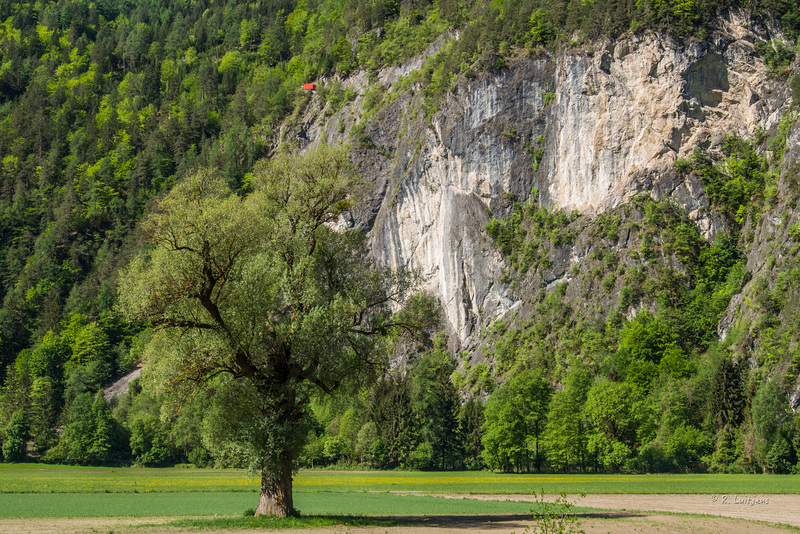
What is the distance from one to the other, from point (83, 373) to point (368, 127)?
72.0 m

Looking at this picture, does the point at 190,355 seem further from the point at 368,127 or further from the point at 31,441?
the point at 368,127

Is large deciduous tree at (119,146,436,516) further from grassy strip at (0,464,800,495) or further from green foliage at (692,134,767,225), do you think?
green foliage at (692,134,767,225)

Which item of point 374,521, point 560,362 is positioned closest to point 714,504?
point 374,521

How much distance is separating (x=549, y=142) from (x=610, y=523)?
97987 mm

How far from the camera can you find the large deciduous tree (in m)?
26.2

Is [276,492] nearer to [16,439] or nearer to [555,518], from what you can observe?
[555,518]

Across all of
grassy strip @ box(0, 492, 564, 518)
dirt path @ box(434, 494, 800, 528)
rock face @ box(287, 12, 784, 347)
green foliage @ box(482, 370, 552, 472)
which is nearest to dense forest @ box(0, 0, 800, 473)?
green foliage @ box(482, 370, 552, 472)

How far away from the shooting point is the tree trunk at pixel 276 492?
1057 inches

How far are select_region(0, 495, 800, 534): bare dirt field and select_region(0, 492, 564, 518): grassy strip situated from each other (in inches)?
94.4

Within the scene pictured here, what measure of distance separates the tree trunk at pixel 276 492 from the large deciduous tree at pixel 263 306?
0.04m

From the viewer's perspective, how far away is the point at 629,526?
25.7 metres

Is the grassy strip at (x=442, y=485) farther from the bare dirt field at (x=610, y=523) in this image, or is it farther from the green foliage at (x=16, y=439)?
the green foliage at (x=16, y=439)

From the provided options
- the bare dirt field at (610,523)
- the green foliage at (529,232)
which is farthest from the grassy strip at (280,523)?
the green foliage at (529,232)

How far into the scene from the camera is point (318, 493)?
4875 centimetres
